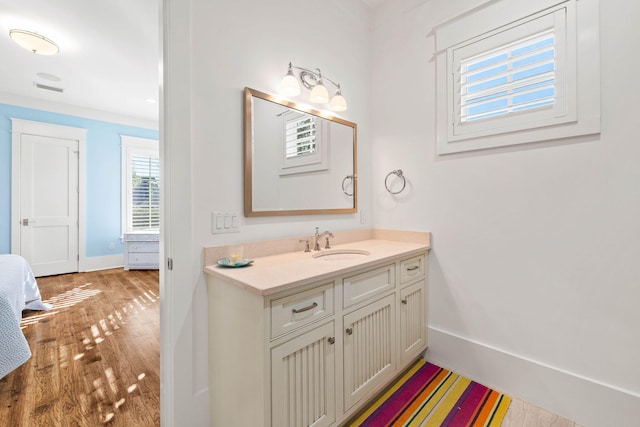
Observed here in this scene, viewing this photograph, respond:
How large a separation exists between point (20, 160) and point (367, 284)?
5470 mm

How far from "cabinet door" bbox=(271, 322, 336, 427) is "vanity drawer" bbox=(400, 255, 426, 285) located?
700mm

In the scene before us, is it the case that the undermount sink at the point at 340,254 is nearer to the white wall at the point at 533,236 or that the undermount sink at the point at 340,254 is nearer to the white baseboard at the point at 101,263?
the white wall at the point at 533,236

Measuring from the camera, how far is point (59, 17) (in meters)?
2.42

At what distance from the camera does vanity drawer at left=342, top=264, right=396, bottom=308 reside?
1.43 metres

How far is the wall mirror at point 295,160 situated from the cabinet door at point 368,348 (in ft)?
2.56

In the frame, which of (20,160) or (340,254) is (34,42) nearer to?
(20,160)

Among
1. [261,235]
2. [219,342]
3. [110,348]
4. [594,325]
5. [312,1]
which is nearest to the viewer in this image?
[219,342]

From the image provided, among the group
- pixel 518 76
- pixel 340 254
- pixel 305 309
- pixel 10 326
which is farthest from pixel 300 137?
pixel 10 326

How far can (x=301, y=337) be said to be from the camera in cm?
121

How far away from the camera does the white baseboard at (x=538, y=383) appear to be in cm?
142

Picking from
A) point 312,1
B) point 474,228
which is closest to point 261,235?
point 474,228

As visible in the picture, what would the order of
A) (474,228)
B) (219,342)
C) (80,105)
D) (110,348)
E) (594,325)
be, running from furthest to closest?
(80,105) < (110,348) < (474,228) < (594,325) < (219,342)

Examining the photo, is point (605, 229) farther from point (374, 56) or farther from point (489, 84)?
point (374, 56)

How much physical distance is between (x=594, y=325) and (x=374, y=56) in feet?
7.76
